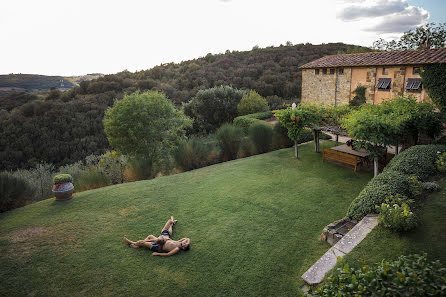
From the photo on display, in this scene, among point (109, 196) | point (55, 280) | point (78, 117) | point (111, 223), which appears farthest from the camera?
point (78, 117)

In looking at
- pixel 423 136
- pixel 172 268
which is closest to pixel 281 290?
pixel 172 268

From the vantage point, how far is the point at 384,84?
1827 cm

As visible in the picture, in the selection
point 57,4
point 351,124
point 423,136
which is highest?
point 57,4

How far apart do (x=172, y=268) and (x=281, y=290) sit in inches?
86.1

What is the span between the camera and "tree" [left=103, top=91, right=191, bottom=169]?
48.7 ft

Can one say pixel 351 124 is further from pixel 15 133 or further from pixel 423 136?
pixel 15 133

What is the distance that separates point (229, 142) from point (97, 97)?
25.7 metres

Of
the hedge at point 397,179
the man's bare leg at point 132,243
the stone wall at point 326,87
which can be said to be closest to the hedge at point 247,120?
the stone wall at point 326,87

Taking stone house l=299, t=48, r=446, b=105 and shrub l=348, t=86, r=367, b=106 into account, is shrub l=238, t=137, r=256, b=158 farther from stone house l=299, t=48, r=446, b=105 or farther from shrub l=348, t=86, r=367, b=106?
shrub l=348, t=86, r=367, b=106

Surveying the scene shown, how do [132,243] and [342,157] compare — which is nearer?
[132,243]

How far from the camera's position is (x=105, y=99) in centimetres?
3334

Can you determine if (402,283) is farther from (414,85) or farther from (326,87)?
(326,87)

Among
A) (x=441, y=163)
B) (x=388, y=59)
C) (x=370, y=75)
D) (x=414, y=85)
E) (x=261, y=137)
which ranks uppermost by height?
(x=388, y=59)

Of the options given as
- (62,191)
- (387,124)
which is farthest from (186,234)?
(387,124)
